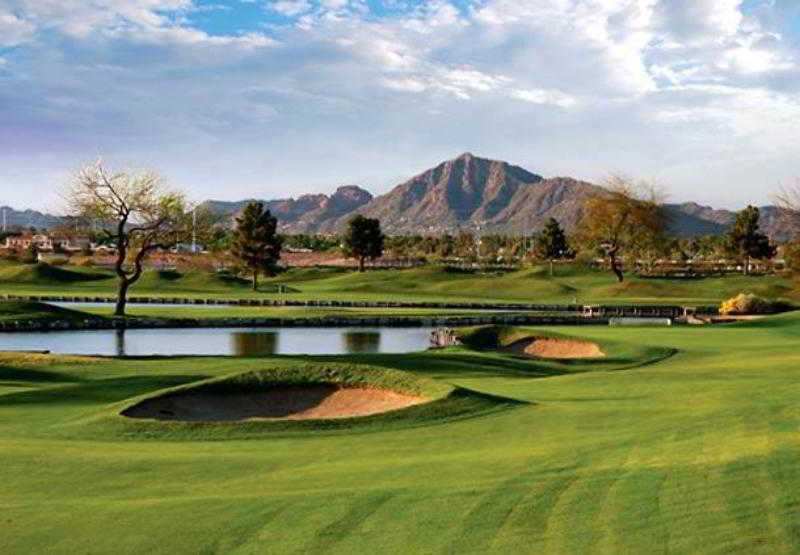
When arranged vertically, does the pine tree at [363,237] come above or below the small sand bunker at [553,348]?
above

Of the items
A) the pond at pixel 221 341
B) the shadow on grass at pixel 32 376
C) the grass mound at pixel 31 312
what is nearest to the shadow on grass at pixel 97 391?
the shadow on grass at pixel 32 376

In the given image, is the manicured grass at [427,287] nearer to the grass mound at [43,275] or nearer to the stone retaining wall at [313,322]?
the grass mound at [43,275]

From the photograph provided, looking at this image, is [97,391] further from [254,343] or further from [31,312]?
[31,312]

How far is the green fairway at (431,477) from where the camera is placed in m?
10.4

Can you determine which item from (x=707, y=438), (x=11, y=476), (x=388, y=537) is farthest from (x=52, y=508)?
(x=707, y=438)

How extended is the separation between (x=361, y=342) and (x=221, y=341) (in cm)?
760

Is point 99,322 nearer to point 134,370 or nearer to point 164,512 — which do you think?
point 134,370

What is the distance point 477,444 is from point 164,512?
636cm

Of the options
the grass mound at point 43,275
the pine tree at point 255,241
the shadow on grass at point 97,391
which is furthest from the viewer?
the grass mound at point 43,275

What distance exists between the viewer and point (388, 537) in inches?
410

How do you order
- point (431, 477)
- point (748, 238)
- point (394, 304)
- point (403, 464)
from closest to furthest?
point (431, 477) < point (403, 464) < point (394, 304) < point (748, 238)

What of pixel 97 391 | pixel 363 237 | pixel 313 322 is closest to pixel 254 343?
pixel 313 322

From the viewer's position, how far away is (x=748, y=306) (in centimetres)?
7031

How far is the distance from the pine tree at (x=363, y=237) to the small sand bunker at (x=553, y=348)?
263 feet
